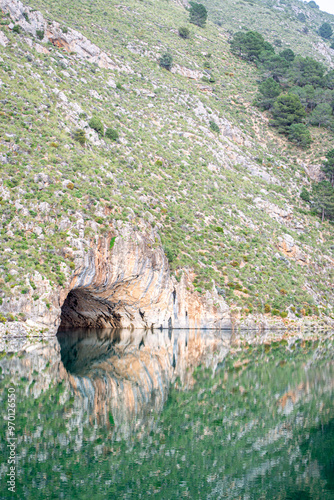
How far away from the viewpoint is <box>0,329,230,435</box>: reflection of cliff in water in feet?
61.9

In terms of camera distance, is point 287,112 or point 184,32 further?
point 184,32

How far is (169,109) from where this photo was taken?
8619cm

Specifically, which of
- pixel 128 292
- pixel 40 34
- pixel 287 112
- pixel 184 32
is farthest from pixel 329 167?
pixel 40 34

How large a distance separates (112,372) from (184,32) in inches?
4178

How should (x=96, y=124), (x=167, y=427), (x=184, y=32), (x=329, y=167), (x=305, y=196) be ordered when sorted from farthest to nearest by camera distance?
(x=184, y=32)
(x=329, y=167)
(x=305, y=196)
(x=96, y=124)
(x=167, y=427)

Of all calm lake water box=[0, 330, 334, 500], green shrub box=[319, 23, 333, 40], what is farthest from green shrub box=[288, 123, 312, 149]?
green shrub box=[319, 23, 333, 40]

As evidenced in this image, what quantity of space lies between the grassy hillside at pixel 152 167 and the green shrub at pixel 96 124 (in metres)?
1.34

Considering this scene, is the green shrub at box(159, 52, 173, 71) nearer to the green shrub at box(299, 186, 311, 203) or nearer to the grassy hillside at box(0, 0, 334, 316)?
the grassy hillside at box(0, 0, 334, 316)

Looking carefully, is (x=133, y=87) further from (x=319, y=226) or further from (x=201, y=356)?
(x=201, y=356)

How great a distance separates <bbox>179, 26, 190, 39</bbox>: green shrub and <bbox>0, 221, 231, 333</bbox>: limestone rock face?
77.4 metres

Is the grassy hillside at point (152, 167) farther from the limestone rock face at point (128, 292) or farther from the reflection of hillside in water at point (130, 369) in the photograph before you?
the reflection of hillside in water at point (130, 369)

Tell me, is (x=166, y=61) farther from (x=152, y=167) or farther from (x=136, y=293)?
(x=136, y=293)

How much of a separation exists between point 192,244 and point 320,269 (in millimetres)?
25580

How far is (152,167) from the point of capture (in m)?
70.0
